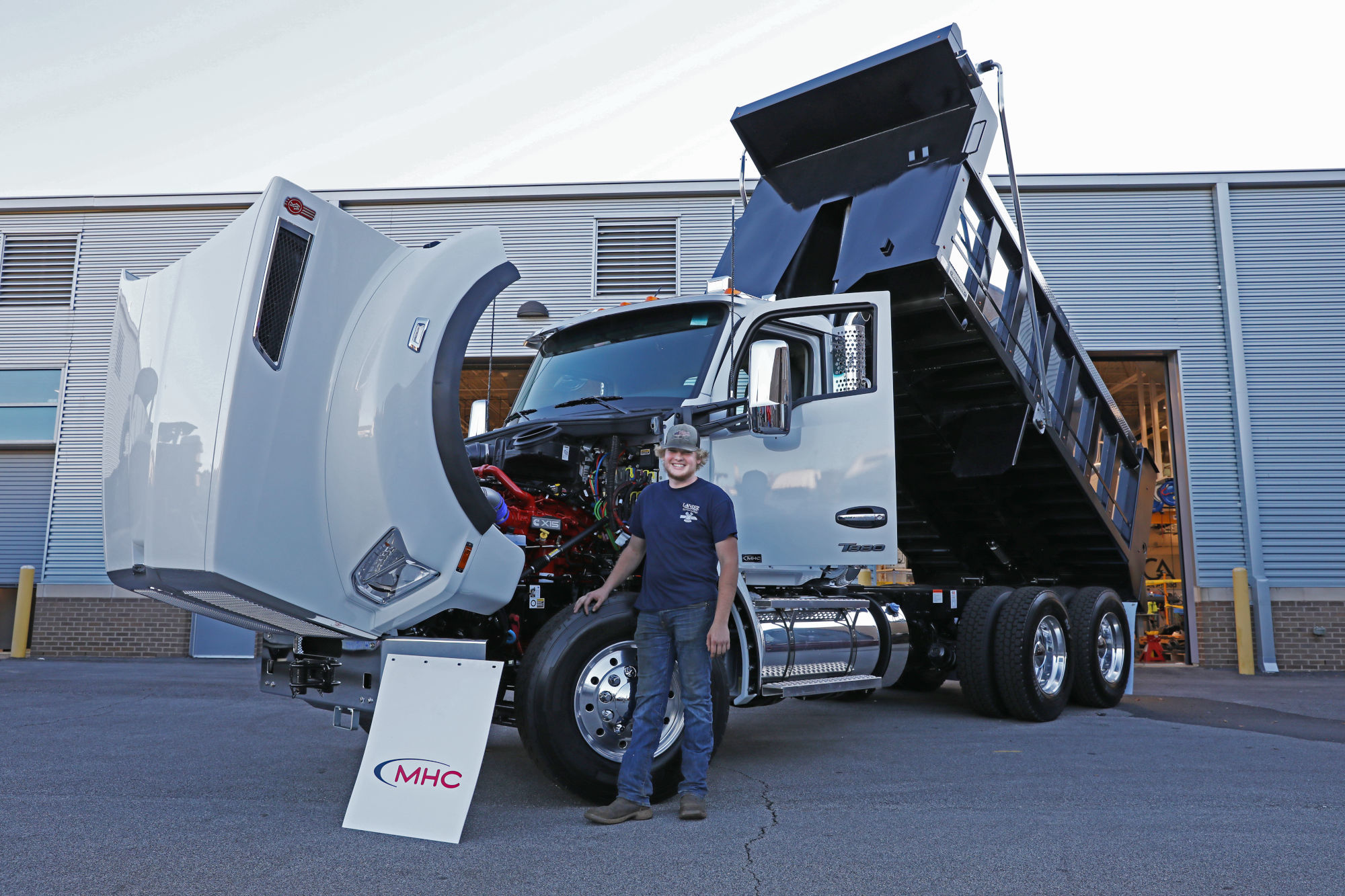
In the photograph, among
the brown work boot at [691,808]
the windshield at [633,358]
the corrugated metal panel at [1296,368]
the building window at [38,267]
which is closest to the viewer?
the brown work boot at [691,808]

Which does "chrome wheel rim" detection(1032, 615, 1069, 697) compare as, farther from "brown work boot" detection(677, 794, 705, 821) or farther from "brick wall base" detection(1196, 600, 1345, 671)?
"brick wall base" detection(1196, 600, 1345, 671)

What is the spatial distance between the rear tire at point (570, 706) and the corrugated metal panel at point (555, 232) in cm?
1007

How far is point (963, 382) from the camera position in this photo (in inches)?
268

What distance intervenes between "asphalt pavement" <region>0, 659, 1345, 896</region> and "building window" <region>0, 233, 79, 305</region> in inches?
389

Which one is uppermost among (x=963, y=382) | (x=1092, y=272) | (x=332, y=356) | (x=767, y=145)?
(x=1092, y=272)

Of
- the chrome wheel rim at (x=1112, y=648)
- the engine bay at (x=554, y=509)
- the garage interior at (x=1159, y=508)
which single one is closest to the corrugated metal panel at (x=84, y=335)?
the engine bay at (x=554, y=509)

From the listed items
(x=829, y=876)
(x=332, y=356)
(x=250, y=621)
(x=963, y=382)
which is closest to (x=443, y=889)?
(x=829, y=876)

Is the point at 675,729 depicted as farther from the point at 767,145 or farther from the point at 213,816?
the point at 767,145

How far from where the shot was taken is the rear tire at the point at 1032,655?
22.8 feet

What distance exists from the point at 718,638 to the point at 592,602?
0.58 meters

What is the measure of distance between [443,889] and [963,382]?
503 centimetres

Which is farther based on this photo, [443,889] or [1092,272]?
[1092,272]

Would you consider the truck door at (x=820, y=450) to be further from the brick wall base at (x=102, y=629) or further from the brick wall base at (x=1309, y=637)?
the brick wall base at (x=102, y=629)

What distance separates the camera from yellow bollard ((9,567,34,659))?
1383cm
